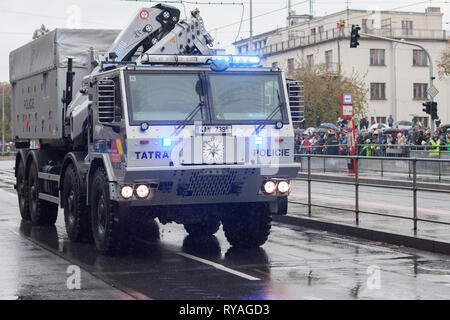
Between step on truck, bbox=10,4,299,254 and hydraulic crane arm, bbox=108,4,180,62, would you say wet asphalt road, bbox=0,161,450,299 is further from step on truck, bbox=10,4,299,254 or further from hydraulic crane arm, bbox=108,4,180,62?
hydraulic crane arm, bbox=108,4,180,62

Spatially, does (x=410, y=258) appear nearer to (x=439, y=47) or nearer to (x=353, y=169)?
(x=353, y=169)

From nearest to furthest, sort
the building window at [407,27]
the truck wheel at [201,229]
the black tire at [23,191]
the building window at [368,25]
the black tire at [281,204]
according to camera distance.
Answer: the black tire at [281,204] < the truck wheel at [201,229] < the black tire at [23,191] < the building window at [368,25] < the building window at [407,27]

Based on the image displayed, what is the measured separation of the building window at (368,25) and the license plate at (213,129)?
72.3 metres

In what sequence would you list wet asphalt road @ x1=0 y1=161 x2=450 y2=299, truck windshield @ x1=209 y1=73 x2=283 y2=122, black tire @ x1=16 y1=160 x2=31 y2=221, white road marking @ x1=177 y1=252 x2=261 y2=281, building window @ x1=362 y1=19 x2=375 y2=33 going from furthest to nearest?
building window @ x1=362 y1=19 x2=375 y2=33, black tire @ x1=16 y1=160 x2=31 y2=221, truck windshield @ x1=209 y1=73 x2=283 y2=122, white road marking @ x1=177 y1=252 x2=261 y2=281, wet asphalt road @ x1=0 y1=161 x2=450 y2=299

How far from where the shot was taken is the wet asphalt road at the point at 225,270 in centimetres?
917

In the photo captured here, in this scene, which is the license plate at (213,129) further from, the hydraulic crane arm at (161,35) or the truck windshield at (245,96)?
the hydraulic crane arm at (161,35)

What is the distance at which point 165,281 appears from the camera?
32.8 feet

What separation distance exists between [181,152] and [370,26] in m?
74.3

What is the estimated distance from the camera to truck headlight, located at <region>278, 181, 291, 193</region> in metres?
12.4

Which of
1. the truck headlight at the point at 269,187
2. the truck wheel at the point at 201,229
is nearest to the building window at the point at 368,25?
the truck wheel at the point at 201,229

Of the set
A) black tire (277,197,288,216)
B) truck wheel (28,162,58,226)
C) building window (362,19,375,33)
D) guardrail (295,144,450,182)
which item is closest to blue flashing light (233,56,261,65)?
black tire (277,197,288,216)

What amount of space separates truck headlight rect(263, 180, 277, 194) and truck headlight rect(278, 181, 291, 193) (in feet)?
0.27

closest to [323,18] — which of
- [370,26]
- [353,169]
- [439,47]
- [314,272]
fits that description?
[370,26]

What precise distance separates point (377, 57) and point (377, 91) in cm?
318
